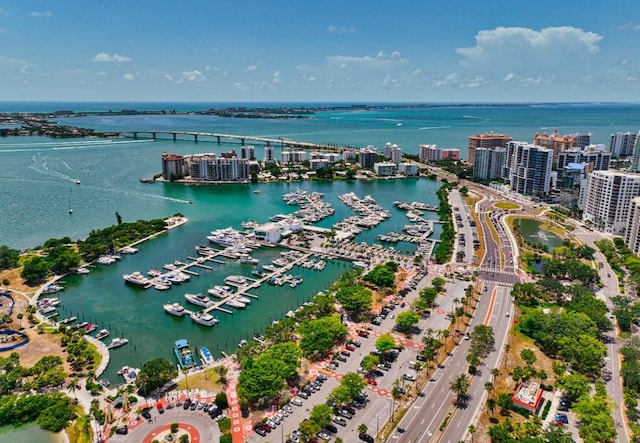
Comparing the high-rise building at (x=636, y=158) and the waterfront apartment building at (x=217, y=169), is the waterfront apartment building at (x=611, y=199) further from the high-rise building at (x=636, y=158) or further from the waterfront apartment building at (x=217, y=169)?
the waterfront apartment building at (x=217, y=169)

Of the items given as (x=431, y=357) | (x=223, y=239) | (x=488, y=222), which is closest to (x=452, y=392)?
(x=431, y=357)

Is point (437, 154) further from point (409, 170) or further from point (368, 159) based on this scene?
point (368, 159)

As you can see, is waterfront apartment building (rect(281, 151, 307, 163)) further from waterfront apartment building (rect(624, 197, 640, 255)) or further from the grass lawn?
waterfront apartment building (rect(624, 197, 640, 255))

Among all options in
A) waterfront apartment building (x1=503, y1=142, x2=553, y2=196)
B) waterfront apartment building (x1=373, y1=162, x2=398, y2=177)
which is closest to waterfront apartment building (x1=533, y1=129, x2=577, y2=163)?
waterfront apartment building (x1=503, y1=142, x2=553, y2=196)

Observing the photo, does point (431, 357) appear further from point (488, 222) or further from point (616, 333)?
point (488, 222)

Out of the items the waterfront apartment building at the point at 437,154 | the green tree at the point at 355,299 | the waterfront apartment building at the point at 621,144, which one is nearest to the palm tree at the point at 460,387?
the green tree at the point at 355,299

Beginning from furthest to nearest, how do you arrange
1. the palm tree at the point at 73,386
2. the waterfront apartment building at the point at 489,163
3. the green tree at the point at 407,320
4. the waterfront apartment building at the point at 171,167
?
1. the waterfront apartment building at the point at 171,167
2. the waterfront apartment building at the point at 489,163
3. the green tree at the point at 407,320
4. the palm tree at the point at 73,386

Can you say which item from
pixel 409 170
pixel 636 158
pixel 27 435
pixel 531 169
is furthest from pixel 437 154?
A: pixel 27 435
